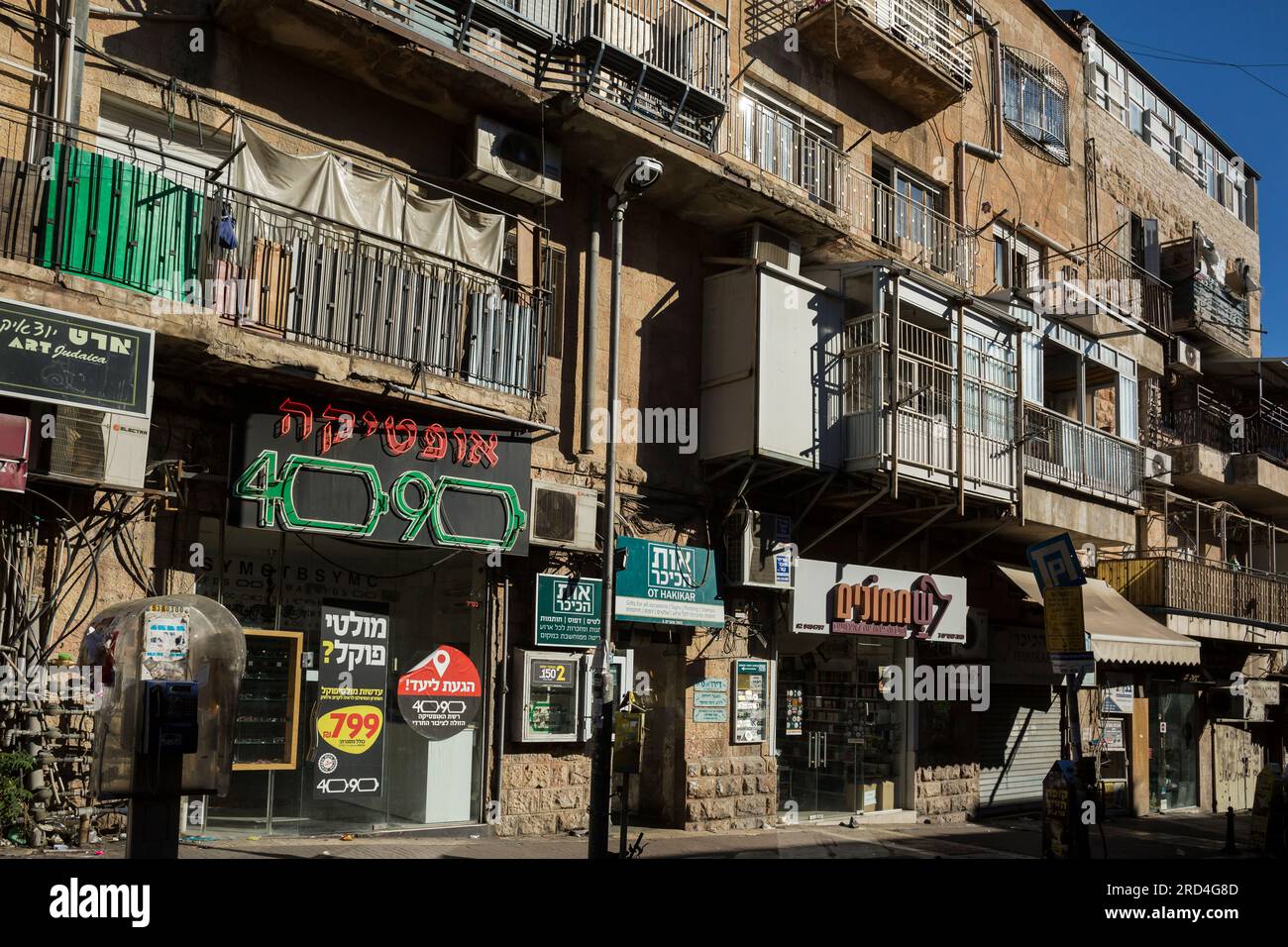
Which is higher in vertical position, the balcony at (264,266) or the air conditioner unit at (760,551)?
the balcony at (264,266)

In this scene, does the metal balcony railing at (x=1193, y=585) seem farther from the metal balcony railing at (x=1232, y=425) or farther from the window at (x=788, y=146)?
the window at (x=788, y=146)

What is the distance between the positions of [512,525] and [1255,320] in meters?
25.0

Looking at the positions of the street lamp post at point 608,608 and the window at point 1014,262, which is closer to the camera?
the street lamp post at point 608,608

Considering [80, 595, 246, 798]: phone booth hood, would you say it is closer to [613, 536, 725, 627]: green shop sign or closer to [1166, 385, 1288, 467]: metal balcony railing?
[613, 536, 725, 627]: green shop sign

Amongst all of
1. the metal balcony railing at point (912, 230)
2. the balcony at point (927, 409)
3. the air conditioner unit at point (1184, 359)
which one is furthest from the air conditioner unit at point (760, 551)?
the air conditioner unit at point (1184, 359)

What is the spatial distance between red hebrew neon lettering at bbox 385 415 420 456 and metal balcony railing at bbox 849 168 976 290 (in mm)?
9218

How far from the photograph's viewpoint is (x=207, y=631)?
27.8ft

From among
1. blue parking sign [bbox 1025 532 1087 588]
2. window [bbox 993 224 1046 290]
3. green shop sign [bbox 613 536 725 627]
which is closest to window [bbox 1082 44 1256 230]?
window [bbox 993 224 1046 290]

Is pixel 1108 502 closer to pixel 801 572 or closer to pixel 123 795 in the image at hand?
pixel 801 572

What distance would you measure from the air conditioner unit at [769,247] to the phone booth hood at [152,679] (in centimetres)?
975

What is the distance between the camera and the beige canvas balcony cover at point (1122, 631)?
19.3 meters

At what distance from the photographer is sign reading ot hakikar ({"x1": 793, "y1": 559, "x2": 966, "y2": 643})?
653 inches

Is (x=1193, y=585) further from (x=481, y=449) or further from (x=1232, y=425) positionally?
(x=481, y=449)
